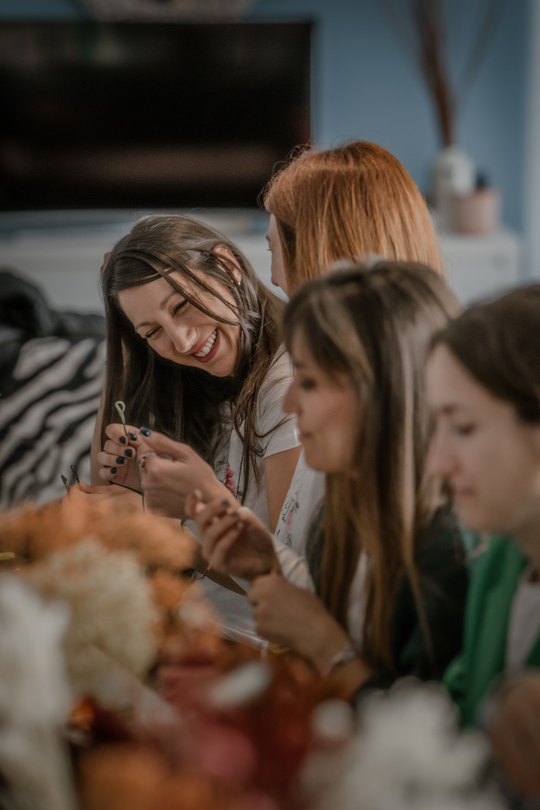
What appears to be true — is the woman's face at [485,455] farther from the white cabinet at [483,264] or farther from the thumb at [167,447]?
the white cabinet at [483,264]

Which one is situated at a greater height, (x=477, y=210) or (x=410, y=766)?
(x=410, y=766)

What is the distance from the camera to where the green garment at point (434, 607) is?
0.57m

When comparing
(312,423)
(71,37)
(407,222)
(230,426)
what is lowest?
(230,426)

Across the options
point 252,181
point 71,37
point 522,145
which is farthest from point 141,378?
point 522,145

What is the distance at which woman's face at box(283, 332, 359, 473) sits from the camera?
0.58 meters

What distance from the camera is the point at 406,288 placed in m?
0.59

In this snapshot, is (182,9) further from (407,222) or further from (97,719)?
(97,719)

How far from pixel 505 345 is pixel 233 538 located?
288 mm

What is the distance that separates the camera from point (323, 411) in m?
0.58

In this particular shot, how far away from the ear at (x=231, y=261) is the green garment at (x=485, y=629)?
478 millimetres

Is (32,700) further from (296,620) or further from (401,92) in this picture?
(401,92)

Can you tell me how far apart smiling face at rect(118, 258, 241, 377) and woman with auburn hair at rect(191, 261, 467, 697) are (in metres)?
0.26

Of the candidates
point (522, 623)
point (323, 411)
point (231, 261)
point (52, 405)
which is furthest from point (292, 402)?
point (52, 405)

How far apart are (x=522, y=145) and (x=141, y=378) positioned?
2.66 meters
